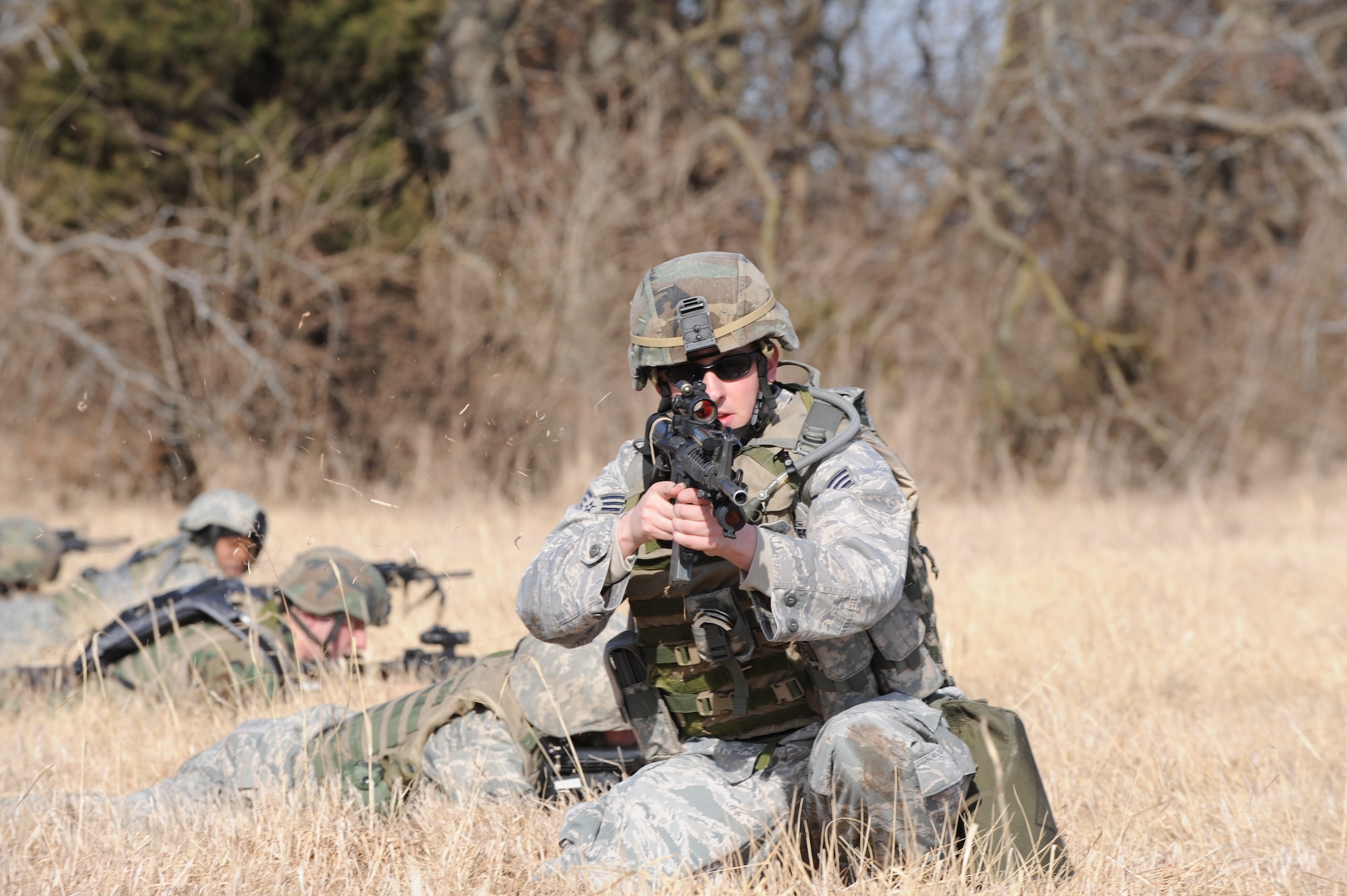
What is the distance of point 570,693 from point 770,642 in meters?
1.07

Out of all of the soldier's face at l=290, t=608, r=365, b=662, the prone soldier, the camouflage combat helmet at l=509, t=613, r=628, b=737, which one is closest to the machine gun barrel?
the camouflage combat helmet at l=509, t=613, r=628, b=737

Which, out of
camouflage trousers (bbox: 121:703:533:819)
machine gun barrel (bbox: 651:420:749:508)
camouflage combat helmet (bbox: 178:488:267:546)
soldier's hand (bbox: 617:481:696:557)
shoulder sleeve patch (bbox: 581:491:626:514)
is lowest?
camouflage trousers (bbox: 121:703:533:819)

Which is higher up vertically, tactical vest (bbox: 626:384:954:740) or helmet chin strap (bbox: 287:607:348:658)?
tactical vest (bbox: 626:384:954:740)

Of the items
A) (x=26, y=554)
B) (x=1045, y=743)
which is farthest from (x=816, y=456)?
(x=26, y=554)

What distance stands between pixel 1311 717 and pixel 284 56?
36.0 ft

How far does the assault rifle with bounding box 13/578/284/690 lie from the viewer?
4.46 metres

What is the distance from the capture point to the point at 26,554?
20.2 ft

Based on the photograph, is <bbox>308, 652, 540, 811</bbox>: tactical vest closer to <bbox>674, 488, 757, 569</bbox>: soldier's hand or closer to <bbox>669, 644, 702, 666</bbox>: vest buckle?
<bbox>669, 644, 702, 666</bbox>: vest buckle

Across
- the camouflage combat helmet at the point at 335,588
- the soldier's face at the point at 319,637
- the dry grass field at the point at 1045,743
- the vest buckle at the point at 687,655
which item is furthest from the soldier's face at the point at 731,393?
the soldier's face at the point at 319,637

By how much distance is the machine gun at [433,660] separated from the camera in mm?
4562

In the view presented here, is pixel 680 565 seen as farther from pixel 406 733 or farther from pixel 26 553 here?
pixel 26 553

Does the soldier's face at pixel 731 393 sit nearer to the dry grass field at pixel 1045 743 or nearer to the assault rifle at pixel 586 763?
the dry grass field at pixel 1045 743

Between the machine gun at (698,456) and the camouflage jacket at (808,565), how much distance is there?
14cm

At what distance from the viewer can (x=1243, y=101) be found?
14.6 m
